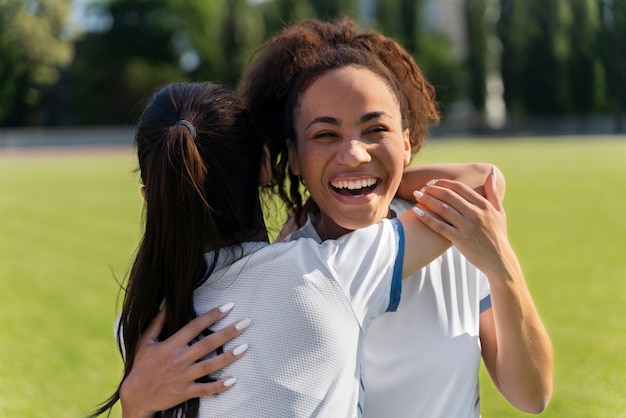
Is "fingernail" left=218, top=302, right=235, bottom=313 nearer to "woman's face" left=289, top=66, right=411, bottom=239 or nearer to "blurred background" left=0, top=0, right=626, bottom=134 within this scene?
"woman's face" left=289, top=66, right=411, bottom=239

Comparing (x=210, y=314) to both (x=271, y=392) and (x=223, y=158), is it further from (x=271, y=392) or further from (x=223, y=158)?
(x=223, y=158)

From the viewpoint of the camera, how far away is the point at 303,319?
1.37 m

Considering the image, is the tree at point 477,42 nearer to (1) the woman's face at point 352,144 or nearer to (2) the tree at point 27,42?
(1) the woman's face at point 352,144

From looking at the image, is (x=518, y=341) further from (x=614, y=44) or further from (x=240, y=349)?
(x=614, y=44)

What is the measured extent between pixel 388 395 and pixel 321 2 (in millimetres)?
32351

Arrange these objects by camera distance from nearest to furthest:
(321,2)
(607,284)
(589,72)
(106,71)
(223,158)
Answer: (223,158) → (589,72) → (607,284) → (106,71) → (321,2)

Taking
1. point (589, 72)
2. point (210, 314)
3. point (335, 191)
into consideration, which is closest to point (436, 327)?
point (335, 191)

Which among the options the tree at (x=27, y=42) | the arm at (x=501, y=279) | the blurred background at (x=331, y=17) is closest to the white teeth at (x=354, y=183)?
the arm at (x=501, y=279)

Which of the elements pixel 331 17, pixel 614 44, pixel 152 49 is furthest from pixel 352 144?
pixel 152 49

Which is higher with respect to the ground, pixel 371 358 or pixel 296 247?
pixel 296 247

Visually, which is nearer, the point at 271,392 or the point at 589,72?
the point at 271,392

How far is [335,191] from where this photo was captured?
1659 mm

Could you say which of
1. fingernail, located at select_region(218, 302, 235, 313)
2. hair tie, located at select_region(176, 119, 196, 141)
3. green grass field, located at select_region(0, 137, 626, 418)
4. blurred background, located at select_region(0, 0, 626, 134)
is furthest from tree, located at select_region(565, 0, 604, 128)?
fingernail, located at select_region(218, 302, 235, 313)

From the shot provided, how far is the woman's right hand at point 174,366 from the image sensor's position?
1.41m
